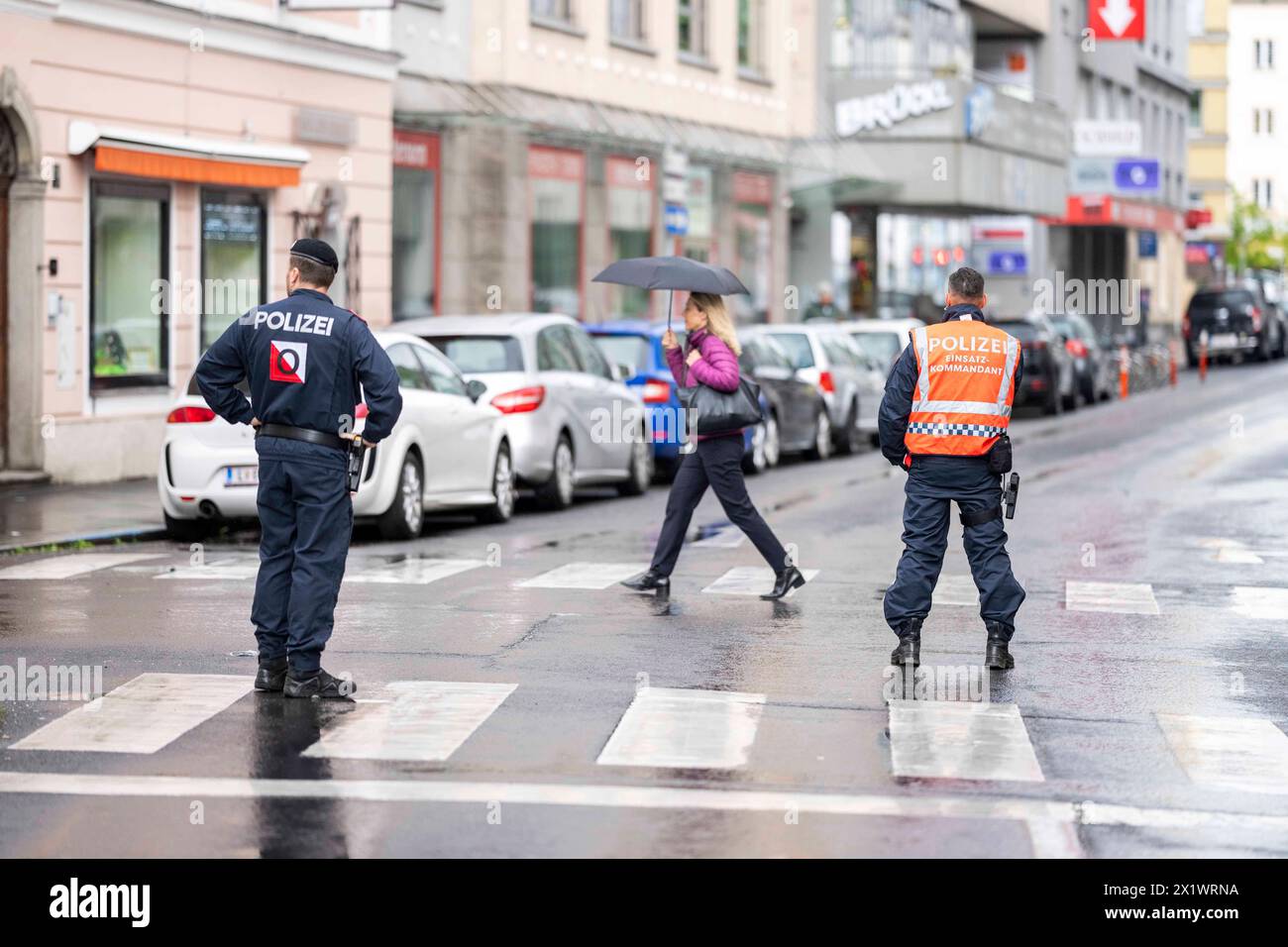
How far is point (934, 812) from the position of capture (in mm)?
7434

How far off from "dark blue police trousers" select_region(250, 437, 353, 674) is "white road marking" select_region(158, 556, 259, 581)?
442 centimetres

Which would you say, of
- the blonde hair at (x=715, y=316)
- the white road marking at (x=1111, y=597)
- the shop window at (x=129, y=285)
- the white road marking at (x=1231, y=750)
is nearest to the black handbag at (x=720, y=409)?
the blonde hair at (x=715, y=316)

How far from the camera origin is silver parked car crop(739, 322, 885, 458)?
2778 cm

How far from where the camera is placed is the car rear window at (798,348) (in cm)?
2802

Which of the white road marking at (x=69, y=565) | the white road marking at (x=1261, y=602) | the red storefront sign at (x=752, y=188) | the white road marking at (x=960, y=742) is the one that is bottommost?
the white road marking at (x=960, y=742)

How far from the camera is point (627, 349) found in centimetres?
2300

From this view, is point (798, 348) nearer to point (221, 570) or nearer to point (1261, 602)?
point (221, 570)

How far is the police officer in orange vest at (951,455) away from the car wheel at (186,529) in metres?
7.62

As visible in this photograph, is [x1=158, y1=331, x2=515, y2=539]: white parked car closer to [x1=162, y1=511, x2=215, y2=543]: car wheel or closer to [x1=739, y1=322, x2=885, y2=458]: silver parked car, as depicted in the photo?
[x1=162, y1=511, x2=215, y2=543]: car wheel

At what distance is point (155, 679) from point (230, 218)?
48.9ft

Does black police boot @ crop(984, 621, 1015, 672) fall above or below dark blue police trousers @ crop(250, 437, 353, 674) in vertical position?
below

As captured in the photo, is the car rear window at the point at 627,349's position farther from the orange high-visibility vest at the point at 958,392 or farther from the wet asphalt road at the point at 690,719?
the orange high-visibility vest at the point at 958,392

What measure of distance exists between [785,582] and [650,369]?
9.53m

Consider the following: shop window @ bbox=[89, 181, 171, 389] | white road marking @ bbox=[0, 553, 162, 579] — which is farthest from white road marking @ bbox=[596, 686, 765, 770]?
shop window @ bbox=[89, 181, 171, 389]
